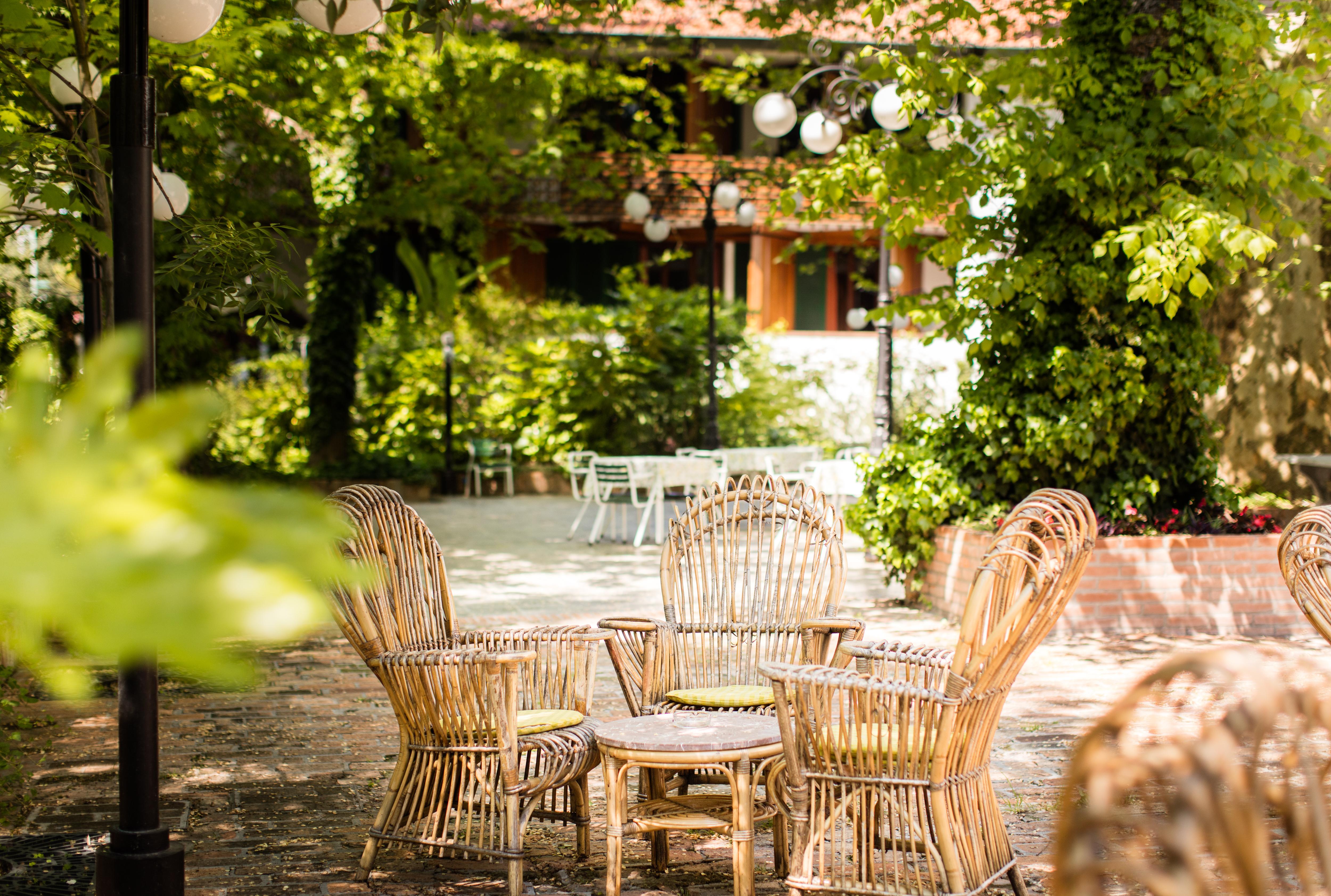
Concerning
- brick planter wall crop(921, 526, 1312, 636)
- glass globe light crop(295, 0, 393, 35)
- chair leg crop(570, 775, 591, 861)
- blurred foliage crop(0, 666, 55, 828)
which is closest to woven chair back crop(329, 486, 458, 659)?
chair leg crop(570, 775, 591, 861)

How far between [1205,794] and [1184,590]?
6.79 meters

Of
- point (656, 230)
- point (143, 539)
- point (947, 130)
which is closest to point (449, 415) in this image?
point (656, 230)

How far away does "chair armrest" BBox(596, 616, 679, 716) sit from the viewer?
400cm

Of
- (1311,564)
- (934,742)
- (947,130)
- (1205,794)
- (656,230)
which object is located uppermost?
(656,230)

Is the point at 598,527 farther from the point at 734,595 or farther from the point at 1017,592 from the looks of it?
the point at 1017,592

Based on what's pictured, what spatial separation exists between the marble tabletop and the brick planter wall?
4.06 metres

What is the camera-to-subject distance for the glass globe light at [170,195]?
6066 millimetres

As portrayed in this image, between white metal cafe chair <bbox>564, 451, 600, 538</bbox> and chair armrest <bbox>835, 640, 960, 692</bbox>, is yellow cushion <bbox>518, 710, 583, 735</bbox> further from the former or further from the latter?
white metal cafe chair <bbox>564, 451, 600, 538</bbox>

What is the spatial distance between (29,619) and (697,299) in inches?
765

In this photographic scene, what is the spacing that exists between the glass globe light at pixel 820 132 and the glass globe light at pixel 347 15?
5753 mm

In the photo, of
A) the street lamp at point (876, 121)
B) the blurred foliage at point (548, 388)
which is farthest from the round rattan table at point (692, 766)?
the blurred foliage at point (548, 388)

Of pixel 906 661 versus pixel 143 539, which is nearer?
pixel 143 539

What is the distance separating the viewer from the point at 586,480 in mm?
15367

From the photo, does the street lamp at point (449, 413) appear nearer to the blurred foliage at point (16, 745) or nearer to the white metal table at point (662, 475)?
the white metal table at point (662, 475)
